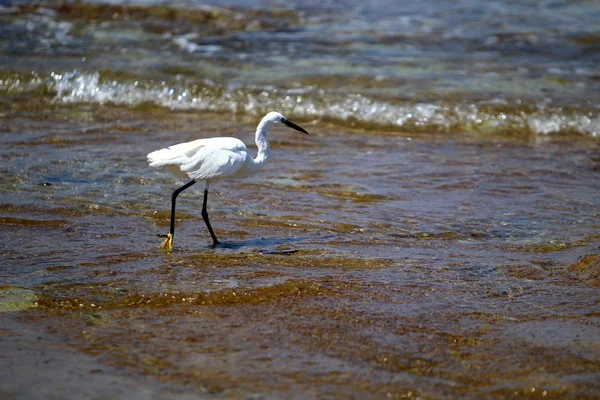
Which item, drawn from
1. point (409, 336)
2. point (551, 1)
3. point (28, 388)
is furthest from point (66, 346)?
point (551, 1)

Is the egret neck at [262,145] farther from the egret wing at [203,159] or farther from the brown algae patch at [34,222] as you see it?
the brown algae patch at [34,222]

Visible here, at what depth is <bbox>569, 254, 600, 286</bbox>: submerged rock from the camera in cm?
503

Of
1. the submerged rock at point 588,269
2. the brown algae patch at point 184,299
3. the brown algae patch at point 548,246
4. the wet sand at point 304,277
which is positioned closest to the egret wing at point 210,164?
the wet sand at point 304,277

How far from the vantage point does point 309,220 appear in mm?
6316

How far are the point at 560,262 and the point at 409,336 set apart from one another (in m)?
1.83

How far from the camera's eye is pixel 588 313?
4.49 m

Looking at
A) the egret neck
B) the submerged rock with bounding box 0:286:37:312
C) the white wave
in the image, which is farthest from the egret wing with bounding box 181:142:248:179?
the white wave

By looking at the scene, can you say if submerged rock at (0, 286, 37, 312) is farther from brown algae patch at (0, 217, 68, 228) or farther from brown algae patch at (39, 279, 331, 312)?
brown algae patch at (0, 217, 68, 228)

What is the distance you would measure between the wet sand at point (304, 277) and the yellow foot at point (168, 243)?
0.45 feet

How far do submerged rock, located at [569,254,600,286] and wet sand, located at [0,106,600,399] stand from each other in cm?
4

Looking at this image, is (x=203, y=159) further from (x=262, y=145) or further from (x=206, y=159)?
(x=262, y=145)

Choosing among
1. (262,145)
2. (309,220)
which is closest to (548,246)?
(309,220)

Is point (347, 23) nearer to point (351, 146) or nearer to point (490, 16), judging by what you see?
point (490, 16)

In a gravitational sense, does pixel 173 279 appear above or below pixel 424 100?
below
